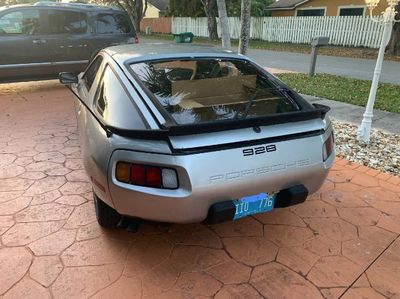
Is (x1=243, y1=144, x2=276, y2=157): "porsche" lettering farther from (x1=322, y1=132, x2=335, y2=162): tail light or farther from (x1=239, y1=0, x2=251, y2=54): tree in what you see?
(x1=239, y1=0, x2=251, y2=54): tree

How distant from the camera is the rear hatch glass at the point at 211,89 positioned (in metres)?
2.59

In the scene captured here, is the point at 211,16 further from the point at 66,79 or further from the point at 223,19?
the point at 66,79

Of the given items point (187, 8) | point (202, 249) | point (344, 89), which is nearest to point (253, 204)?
point (202, 249)

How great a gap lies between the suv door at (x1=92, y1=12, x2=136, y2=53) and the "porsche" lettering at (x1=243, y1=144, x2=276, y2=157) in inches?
273

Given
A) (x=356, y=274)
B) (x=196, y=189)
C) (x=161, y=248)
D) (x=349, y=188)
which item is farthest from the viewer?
(x=349, y=188)

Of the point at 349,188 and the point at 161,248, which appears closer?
the point at 161,248

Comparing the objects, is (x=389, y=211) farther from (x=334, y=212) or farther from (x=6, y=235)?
(x=6, y=235)

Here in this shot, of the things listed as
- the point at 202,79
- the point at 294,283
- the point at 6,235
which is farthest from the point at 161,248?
the point at 202,79

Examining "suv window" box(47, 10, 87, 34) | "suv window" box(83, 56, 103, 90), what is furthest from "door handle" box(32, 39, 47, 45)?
"suv window" box(83, 56, 103, 90)

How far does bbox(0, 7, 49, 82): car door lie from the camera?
284 inches

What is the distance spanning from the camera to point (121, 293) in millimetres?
2242

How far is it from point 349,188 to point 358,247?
3.42 feet

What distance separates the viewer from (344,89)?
8039mm

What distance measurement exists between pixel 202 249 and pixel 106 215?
2.74 feet
